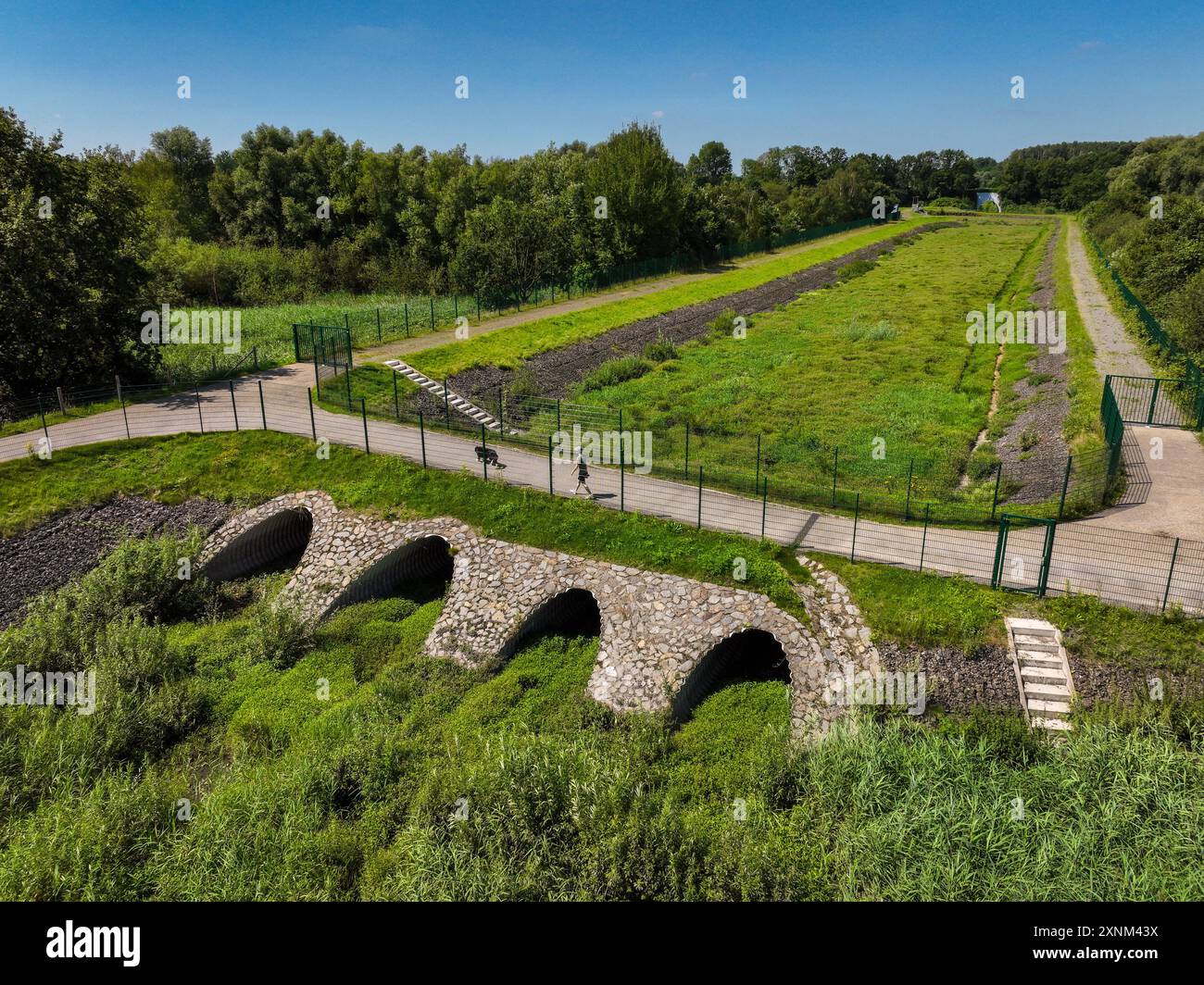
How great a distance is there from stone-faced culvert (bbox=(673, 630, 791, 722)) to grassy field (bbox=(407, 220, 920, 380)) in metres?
22.8

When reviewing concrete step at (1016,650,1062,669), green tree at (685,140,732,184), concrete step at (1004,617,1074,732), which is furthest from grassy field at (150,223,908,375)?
green tree at (685,140,732,184)

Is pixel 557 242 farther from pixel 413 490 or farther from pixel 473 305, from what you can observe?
pixel 413 490

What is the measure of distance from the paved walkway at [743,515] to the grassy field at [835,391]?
4.37m

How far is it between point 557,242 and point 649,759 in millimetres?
49414

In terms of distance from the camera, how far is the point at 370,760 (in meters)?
15.7

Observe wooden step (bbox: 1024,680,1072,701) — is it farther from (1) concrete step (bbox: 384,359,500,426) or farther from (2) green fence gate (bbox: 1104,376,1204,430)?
(1) concrete step (bbox: 384,359,500,426)

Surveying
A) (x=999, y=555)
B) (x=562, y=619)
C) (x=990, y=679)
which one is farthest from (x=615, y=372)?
(x=990, y=679)

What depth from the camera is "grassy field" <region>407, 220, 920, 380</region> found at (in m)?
A: 39.5

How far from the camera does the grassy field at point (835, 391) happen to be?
28359 mm

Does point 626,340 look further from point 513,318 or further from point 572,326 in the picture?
point 513,318

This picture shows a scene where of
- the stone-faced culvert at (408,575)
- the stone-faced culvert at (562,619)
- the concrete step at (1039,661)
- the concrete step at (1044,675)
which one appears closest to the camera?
the concrete step at (1044,675)

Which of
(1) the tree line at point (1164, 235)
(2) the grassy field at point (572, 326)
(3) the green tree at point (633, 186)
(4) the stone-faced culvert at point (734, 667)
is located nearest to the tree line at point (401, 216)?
(3) the green tree at point (633, 186)

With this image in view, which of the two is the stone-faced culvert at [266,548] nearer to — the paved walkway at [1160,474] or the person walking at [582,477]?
the person walking at [582,477]
